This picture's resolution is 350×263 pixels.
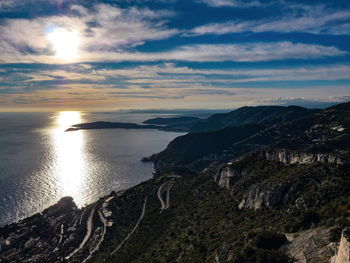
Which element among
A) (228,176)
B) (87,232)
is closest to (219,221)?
(228,176)

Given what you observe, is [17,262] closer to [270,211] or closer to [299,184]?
[270,211]

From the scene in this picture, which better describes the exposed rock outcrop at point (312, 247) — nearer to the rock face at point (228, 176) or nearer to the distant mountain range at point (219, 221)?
the distant mountain range at point (219, 221)

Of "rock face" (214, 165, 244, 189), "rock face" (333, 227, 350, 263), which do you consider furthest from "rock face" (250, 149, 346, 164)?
"rock face" (333, 227, 350, 263)

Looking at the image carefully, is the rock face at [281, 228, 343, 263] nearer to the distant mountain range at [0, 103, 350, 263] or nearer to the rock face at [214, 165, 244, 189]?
the distant mountain range at [0, 103, 350, 263]

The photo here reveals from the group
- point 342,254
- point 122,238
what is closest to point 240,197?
point 122,238

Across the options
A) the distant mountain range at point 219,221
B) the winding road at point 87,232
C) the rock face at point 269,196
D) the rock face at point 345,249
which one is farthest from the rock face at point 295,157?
the winding road at point 87,232

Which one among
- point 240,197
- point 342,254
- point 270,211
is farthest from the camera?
point 240,197

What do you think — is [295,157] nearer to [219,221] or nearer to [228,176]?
[228,176]
